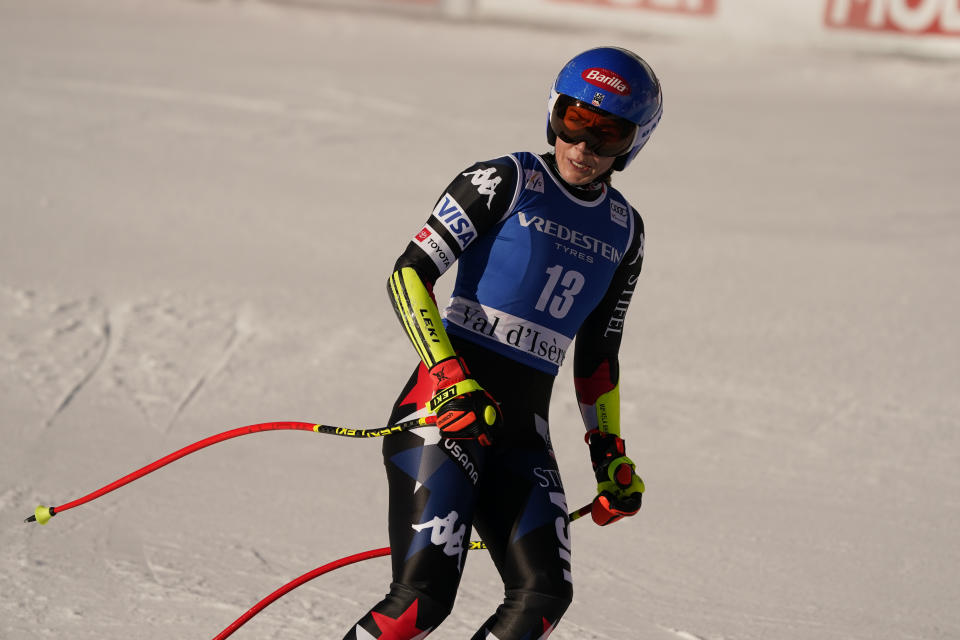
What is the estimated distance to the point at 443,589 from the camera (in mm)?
3186

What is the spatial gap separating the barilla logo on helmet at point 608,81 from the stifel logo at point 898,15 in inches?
438

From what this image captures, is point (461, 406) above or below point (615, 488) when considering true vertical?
above

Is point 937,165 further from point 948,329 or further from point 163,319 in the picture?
point 163,319

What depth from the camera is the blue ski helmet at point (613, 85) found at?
3410 millimetres

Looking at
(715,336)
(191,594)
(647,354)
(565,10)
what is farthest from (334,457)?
(565,10)

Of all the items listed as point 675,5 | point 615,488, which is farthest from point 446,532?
point 675,5

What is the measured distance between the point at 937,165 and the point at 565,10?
5.33 meters

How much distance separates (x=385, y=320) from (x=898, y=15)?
325 inches

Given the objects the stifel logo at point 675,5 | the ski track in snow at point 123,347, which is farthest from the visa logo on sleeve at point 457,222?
the stifel logo at point 675,5

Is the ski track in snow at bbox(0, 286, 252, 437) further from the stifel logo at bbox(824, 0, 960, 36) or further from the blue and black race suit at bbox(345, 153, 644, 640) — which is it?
the stifel logo at bbox(824, 0, 960, 36)

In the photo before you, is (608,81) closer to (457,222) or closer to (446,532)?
(457,222)

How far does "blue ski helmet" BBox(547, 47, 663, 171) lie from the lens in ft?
11.2

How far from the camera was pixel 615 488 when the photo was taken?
3.62 m

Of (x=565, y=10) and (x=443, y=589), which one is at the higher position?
(x=565, y=10)
